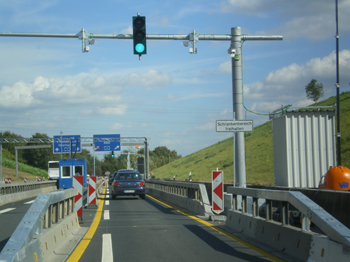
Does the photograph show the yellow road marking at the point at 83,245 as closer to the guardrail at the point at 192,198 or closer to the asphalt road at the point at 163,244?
the asphalt road at the point at 163,244

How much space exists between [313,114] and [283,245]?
10.3m

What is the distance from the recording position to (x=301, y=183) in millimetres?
16203

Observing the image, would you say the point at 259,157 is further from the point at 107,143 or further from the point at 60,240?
the point at 60,240

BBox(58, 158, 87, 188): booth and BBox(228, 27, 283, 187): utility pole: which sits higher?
BBox(228, 27, 283, 187): utility pole

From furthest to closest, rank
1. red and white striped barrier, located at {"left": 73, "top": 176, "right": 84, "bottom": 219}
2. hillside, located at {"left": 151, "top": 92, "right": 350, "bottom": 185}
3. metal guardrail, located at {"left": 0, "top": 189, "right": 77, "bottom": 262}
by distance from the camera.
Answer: hillside, located at {"left": 151, "top": 92, "right": 350, "bottom": 185}, red and white striped barrier, located at {"left": 73, "top": 176, "right": 84, "bottom": 219}, metal guardrail, located at {"left": 0, "top": 189, "right": 77, "bottom": 262}

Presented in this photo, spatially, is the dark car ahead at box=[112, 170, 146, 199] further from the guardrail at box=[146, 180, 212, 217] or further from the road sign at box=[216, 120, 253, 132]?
the road sign at box=[216, 120, 253, 132]

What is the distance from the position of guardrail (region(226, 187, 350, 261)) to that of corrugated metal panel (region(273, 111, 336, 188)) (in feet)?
21.6

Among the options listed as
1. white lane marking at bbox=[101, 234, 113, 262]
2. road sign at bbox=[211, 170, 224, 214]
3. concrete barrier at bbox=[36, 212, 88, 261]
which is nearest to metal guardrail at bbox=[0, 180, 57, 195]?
road sign at bbox=[211, 170, 224, 214]

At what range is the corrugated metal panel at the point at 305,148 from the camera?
16281 millimetres

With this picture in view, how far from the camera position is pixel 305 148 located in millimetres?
16391

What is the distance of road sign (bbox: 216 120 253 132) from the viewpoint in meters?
13.8

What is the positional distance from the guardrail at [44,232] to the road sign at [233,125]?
519 cm

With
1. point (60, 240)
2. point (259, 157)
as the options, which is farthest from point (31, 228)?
point (259, 157)

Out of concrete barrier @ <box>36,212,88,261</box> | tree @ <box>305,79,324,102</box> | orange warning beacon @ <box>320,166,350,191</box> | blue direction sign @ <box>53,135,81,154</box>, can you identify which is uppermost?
tree @ <box>305,79,324,102</box>
